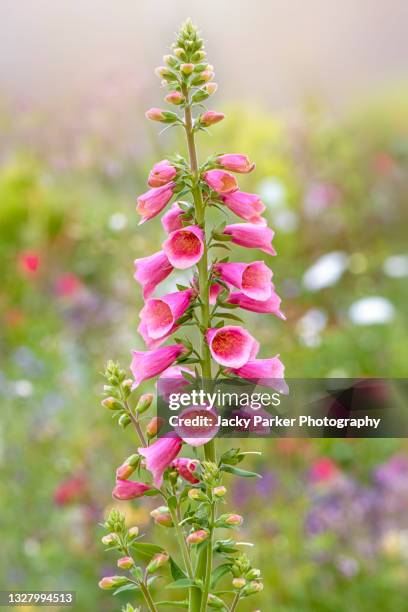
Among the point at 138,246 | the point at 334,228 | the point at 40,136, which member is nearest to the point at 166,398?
the point at 138,246

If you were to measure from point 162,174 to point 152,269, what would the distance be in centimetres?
8

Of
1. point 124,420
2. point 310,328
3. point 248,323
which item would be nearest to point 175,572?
point 124,420

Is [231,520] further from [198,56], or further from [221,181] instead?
[198,56]

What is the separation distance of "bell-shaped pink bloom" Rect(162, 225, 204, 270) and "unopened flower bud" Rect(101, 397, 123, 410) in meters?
0.12

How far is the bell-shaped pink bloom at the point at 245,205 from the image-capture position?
2.28 feet

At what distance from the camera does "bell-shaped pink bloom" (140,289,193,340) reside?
664 mm

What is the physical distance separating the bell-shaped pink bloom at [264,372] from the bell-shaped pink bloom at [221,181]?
136 mm

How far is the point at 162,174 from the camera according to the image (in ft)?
2.23

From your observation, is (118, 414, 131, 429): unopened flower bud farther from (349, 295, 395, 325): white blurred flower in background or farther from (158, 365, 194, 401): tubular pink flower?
(349, 295, 395, 325): white blurred flower in background

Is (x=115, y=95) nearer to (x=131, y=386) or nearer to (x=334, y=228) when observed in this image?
(x=334, y=228)

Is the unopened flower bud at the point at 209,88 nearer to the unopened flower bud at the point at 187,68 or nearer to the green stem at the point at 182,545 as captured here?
the unopened flower bud at the point at 187,68

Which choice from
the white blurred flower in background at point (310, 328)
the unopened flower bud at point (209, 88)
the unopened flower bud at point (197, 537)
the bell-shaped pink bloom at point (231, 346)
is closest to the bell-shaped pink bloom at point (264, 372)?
the bell-shaped pink bloom at point (231, 346)

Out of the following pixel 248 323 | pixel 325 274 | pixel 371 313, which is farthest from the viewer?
pixel 325 274

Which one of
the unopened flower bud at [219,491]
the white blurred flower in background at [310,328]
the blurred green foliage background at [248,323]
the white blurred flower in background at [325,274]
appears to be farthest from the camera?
the white blurred flower in background at [325,274]
